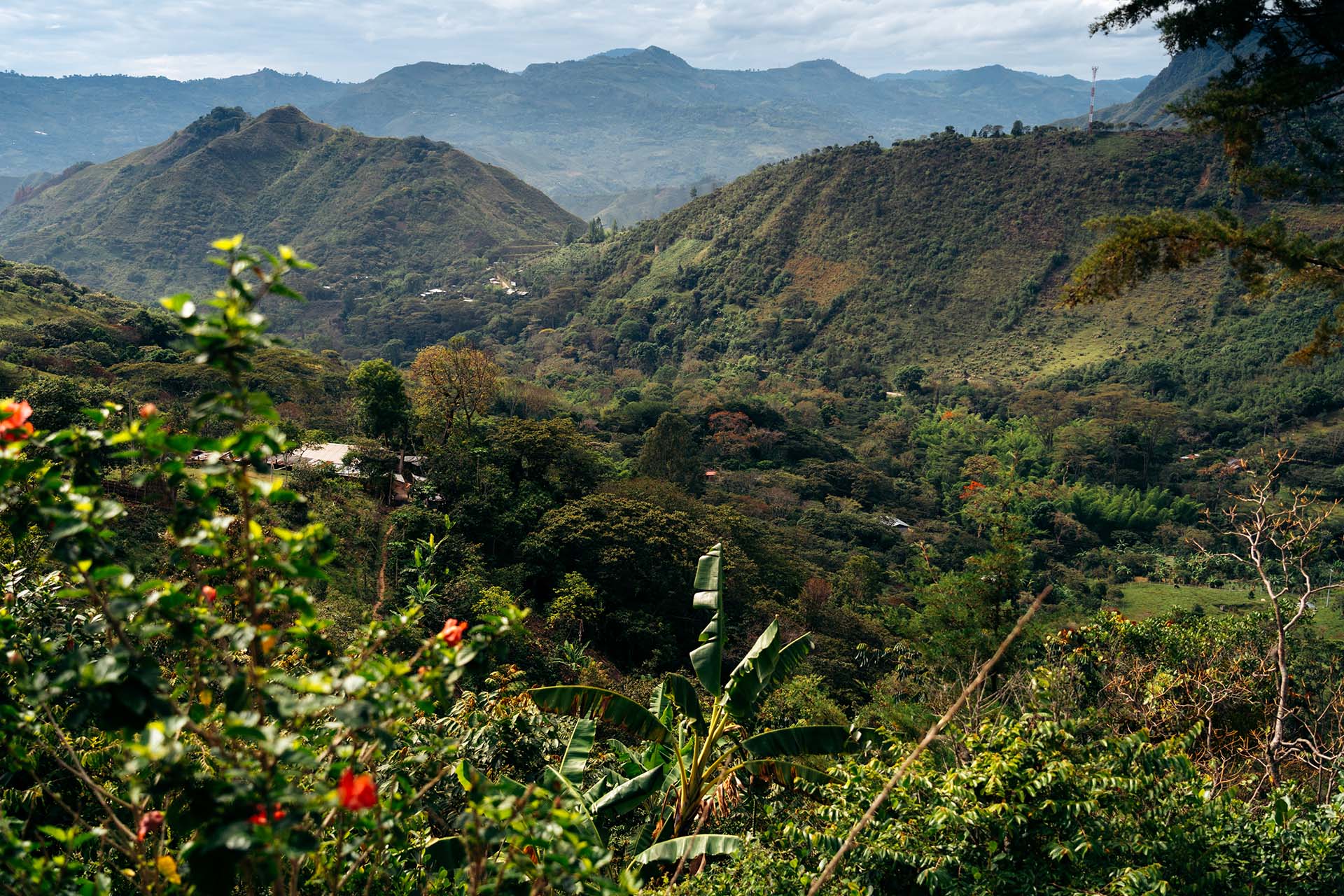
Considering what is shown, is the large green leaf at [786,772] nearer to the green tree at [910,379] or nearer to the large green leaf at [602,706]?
the large green leaf at [602,706]

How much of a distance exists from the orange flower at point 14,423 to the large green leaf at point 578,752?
499 cm

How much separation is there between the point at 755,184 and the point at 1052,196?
31.9m

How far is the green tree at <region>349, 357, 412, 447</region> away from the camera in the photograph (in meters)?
23.8

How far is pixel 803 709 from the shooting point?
1305cm

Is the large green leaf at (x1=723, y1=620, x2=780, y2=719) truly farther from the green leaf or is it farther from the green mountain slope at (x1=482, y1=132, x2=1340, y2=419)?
the green mountain slope at (x1=482, y1=132, x2=1340, y2=419)

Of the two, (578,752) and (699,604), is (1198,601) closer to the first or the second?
(699,604)

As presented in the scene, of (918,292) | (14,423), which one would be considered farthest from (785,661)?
(918,292)

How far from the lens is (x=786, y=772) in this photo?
6875 millimetres

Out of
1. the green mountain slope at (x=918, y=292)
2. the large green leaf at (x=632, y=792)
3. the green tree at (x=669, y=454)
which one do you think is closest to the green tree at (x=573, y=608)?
the large green leaf at (x=632, y=792)

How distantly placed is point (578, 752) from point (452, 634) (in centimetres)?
464

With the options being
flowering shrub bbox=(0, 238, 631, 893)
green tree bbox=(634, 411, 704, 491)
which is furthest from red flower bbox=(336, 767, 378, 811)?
green tree bbox=(634, 411, 704, 491)

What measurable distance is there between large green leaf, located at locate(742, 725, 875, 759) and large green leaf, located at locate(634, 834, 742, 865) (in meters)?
0.89

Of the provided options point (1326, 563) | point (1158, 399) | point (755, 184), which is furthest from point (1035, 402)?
point (755, 184)

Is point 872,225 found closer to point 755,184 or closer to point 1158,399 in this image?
point 755,184
